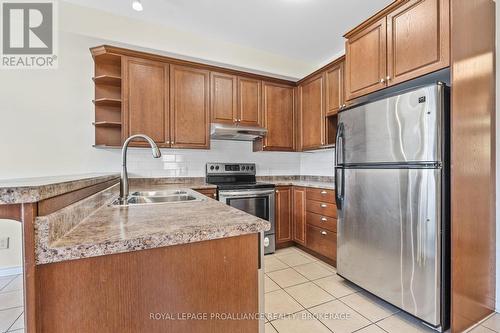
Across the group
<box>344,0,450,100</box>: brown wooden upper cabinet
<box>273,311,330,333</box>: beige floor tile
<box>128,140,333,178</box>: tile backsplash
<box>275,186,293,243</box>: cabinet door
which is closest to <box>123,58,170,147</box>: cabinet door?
<box>128,140,333,178</box>: tile backsplash

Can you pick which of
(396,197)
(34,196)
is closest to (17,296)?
(34,196)

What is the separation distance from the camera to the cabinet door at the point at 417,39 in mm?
1578

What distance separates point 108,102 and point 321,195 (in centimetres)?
265

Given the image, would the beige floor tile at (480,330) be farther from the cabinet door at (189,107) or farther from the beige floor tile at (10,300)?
the beige floor tile at (10,300)

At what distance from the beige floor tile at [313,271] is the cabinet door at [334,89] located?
5.95 feet

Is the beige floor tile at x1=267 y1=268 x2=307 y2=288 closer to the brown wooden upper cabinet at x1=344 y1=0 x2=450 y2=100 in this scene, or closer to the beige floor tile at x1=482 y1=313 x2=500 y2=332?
the beige floor tile at x1=482 y1=313 x2=500 y2=332

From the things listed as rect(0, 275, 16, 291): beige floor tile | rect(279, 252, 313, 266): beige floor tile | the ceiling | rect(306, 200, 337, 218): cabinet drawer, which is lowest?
rect(279, 252, 313, 266): beige floor tile

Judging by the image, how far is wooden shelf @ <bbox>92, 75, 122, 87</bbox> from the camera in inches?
103

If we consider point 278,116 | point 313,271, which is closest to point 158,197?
point 313,271

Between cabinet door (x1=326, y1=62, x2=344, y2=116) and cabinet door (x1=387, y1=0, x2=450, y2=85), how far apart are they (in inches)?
33.4

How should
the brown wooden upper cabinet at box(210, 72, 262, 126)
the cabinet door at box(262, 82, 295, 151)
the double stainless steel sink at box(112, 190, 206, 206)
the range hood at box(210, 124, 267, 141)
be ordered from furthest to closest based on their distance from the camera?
the cabinet door at box(262, 82, 295, 151)
the brown wooden upper cabinet at box(210, 72, 262, 126)
the range hood at box(210, 124, 267, 141)
the double stainless steel sink at box(112, 190, 206, 206)

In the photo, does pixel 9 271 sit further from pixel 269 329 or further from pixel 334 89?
pixel 334 89

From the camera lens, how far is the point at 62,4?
2.42 m

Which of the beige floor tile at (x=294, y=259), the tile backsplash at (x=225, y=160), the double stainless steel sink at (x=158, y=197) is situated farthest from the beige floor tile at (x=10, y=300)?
the beige floor tile at (x=294, y=259)
